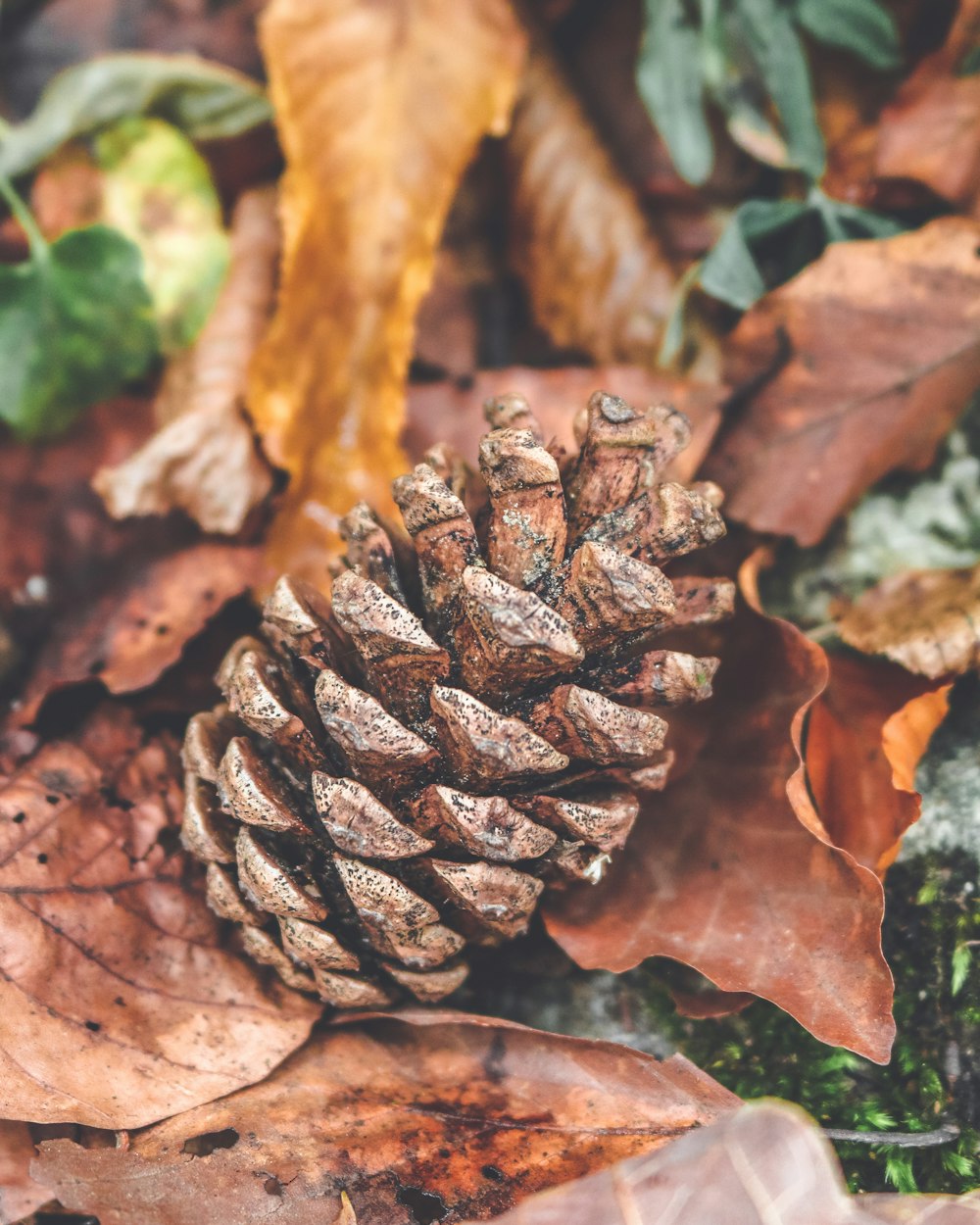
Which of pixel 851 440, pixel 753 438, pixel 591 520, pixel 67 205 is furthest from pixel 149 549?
pixel 851 440

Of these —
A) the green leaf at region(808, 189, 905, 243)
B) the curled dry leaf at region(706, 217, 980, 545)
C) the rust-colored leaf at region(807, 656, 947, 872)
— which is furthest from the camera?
the green leaf at region(808, 189, 905, 243)

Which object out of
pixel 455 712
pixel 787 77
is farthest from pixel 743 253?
pixel 455 712

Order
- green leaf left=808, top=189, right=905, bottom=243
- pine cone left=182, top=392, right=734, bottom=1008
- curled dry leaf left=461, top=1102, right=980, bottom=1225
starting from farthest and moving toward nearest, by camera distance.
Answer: green leaf left=808, top=189, right=905, bottom=243 → pine cone left=182, top=392, right=734, bottom=1008 → curled dry leaf left=461, top=1102, right=980, bottom=1225

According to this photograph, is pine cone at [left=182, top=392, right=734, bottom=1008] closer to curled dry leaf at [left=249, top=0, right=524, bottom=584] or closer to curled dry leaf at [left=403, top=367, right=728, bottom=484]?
curled dry leaf at [left=403, top=367, right=728, bottom=484]

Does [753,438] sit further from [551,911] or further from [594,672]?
[551,911]

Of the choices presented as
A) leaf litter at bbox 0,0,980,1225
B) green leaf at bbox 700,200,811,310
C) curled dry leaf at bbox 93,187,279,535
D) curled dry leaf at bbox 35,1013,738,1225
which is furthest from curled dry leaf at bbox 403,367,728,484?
curled dry leaf at bbox 35,1013,738,1225

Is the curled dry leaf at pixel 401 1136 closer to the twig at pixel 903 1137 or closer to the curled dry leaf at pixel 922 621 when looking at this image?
the twig at pixel 903 1137

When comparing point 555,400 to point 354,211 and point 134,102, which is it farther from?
point 134,102
